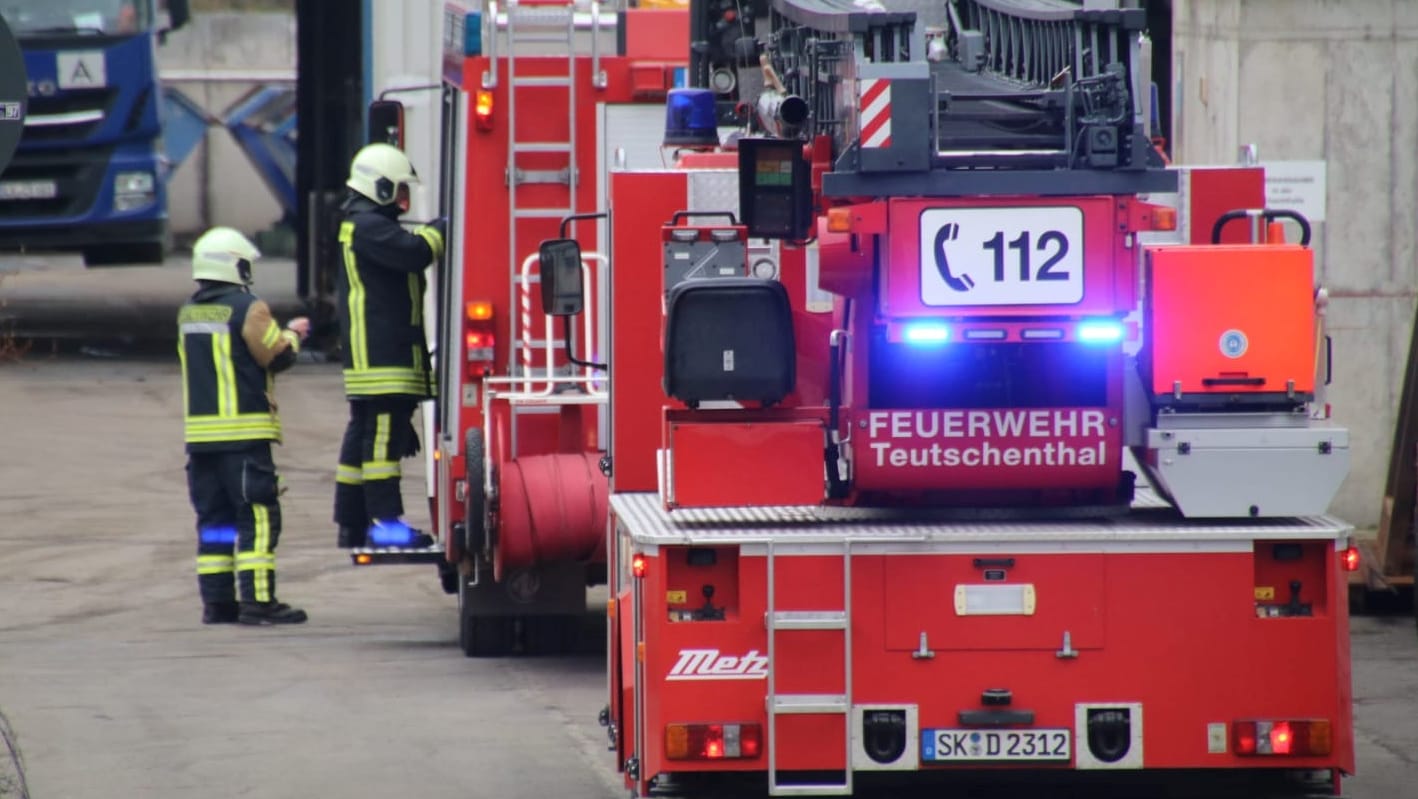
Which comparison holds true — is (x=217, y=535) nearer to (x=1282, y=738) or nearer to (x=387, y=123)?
(x=387, y=123)

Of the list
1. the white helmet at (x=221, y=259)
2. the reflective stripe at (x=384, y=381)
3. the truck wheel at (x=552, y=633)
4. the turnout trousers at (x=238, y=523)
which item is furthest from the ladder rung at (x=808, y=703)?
the white helmet at (x=221, y=259)

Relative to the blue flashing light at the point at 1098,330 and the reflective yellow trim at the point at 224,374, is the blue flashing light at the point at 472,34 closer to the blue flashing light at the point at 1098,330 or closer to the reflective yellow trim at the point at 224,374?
the reflective yellow trim at the point at 224,374

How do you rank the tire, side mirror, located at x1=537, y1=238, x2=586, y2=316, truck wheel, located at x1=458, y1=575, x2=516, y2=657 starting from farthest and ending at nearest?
1. the tire
2. truck wheel, located at x1=458, y1=575, x2=516, y2=657
3. side mirror, located at x1=537, y1=238, x2=586, y2=316

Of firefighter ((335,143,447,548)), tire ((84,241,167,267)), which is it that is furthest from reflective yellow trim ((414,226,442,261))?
tire ((84,241,167,267))

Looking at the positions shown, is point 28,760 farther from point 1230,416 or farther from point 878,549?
point 1230,416

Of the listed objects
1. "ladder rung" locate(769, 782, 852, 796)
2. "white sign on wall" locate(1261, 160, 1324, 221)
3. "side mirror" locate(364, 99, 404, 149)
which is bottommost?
"ladder rung" locate(769, 782, 852, 796)

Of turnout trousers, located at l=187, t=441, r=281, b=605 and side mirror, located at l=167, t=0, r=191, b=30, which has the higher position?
side mirror, located at l=167, t=0, r=191, b=30

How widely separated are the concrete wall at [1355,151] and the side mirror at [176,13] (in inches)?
576

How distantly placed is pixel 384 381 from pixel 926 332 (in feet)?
16.9

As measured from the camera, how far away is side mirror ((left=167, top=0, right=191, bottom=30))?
25.8 m

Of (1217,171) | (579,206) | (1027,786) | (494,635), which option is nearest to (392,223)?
(579,206)

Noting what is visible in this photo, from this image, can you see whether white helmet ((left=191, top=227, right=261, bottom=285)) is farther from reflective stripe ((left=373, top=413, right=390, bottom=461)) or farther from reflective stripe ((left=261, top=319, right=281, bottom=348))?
reflective stripe ((left=373, top=413, right=390, bottom=461))

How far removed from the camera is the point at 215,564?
12.5 metres

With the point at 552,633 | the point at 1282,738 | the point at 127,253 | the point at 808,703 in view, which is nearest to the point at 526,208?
the point at 552,633
